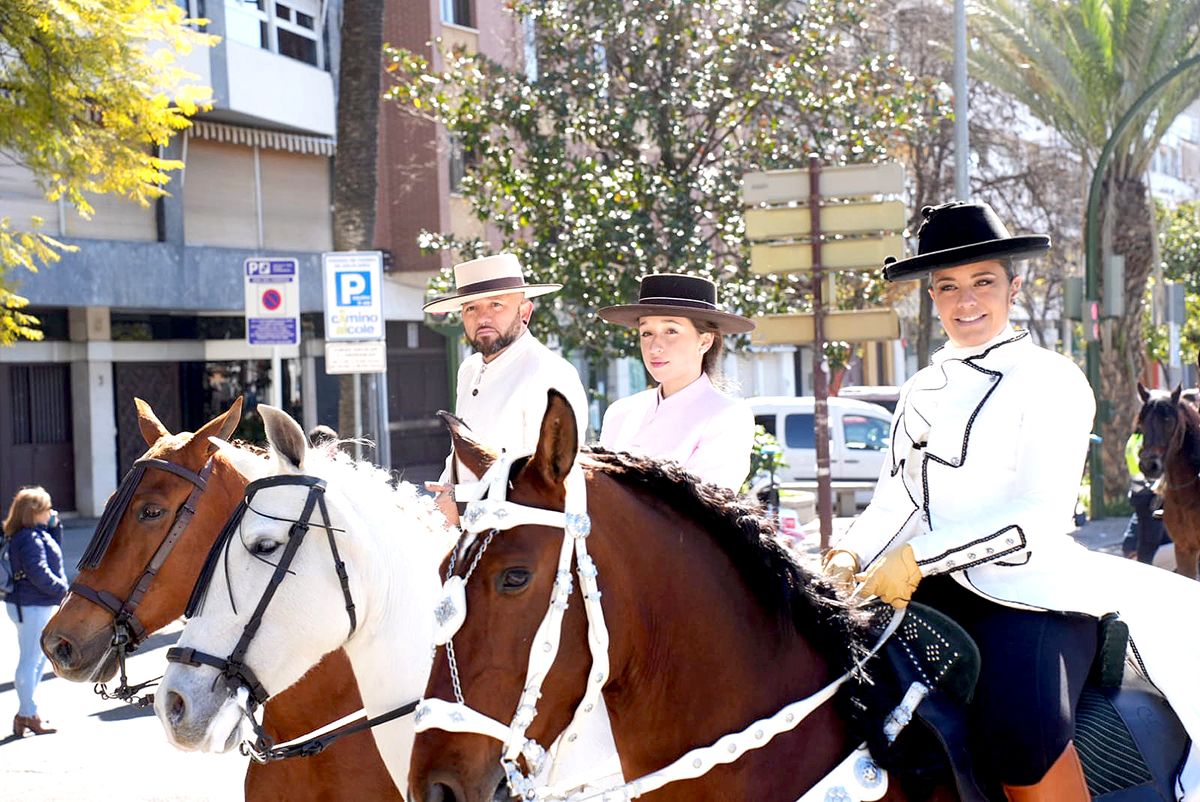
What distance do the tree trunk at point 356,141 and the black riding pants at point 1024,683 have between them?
1072cm

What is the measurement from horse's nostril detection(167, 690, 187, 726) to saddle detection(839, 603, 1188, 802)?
1.99 metres

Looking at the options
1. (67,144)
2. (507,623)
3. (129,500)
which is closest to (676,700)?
(507,623)

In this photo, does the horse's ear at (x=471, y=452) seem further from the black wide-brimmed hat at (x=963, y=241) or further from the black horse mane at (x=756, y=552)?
the black wide-brimmed hat at (x=963, y=241)

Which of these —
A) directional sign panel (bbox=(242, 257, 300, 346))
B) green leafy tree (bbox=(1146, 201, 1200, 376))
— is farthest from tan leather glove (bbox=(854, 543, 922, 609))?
green leafy tree (bbox=(1146, 201, 1200, 376))

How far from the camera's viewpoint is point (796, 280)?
1819 cm

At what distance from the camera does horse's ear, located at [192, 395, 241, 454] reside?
489cm

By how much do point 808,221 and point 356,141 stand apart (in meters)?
4.79

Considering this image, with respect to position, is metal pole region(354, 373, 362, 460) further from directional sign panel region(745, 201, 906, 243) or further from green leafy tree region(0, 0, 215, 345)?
directional sign panel region(745, 201, 906, 243)

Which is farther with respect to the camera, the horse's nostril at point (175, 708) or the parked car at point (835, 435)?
the parked car at point (835, 435)

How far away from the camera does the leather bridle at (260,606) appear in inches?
158

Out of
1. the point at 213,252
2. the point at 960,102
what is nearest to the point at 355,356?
the point at 213,252

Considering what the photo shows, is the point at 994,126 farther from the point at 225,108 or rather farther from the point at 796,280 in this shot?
the point at 225,108

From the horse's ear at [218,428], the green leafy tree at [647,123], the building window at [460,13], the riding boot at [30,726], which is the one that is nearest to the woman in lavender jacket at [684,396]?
the horse's ear at [218,428]

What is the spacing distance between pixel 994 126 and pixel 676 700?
86.7 feet
